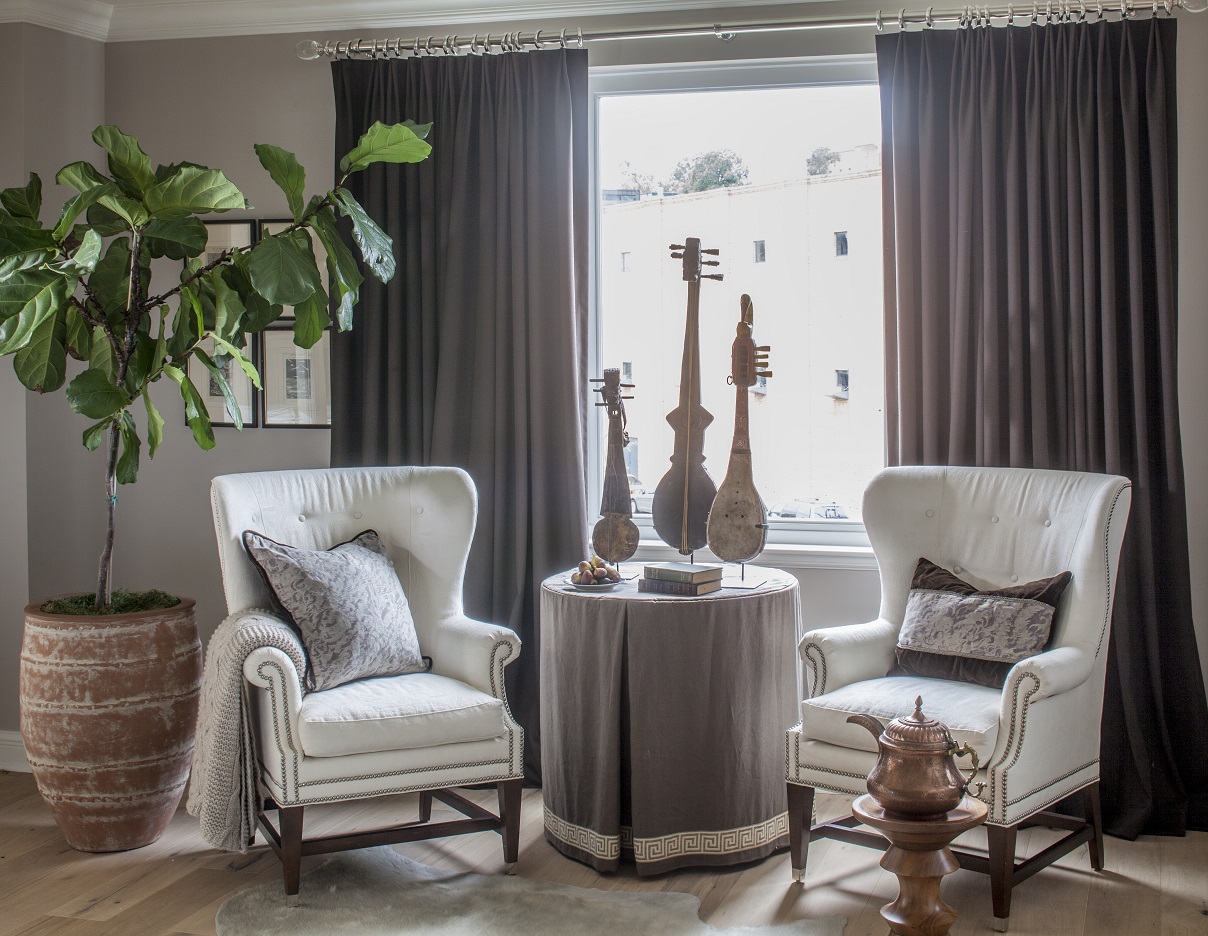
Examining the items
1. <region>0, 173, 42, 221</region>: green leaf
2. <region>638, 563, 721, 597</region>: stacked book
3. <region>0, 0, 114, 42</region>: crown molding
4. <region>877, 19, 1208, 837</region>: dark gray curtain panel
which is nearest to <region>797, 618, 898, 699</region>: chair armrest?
<region>638, 563, 721, 597</region>: stacked book

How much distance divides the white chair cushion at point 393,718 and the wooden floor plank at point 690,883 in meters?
0.41

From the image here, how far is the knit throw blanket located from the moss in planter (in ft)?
1.19

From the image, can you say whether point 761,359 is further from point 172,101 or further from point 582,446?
point 172,101

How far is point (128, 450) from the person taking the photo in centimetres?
299

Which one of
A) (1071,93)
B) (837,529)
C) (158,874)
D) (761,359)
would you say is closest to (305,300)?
(761,359)

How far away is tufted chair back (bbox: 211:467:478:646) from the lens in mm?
3184

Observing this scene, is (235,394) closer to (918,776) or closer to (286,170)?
(286,170)

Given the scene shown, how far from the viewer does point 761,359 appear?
317 cm

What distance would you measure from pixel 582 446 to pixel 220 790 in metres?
1.47

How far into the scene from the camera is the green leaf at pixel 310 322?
124 inches

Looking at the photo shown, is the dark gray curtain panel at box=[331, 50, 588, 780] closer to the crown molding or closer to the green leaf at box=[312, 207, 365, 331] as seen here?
the green leaf at box=[312, 207, 365, 331]

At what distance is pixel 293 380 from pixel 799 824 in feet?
7.16

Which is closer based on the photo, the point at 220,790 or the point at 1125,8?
the point at 220,790

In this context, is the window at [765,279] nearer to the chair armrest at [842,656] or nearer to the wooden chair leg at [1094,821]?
the chair armrest at [842,656]
